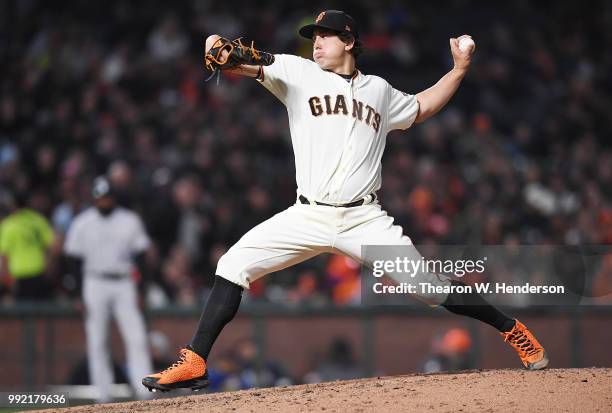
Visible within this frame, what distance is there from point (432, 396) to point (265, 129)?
302 inches

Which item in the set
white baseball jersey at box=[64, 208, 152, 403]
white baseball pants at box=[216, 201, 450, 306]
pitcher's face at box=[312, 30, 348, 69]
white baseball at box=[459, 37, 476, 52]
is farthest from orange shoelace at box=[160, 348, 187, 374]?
white baseball jersey at box=[64, 208, 152, 403]

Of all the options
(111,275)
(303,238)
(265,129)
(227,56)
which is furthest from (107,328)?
(227,56)

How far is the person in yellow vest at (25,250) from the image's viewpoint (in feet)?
34.8

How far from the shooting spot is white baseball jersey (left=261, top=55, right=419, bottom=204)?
17.2 feet

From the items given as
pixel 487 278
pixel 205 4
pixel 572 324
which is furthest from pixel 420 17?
pixel 487 278

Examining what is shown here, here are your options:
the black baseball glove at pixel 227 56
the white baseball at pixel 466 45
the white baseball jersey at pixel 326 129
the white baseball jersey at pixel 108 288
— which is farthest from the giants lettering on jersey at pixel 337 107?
the white baseball jersey at pixel 108 288

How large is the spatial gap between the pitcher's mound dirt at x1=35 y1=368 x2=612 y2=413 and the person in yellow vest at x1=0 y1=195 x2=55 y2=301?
204 inches

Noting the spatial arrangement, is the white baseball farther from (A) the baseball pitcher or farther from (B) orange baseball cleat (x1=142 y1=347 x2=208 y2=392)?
(B) orange baseball cleat (x1=142 y1=347 x2=208 y2=392)

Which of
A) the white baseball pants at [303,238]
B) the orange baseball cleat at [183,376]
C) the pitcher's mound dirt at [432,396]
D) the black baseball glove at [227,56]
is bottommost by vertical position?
the pitcher's mound dirt at [432,396]

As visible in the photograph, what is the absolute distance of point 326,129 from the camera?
526cm

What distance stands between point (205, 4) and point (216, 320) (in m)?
10.2

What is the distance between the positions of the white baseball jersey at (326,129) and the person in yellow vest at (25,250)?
597cm

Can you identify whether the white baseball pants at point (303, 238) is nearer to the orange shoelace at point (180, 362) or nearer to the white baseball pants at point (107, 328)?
the orange shoelace at point (180, 362)

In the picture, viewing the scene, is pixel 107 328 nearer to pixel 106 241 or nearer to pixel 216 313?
pixel 106 241
